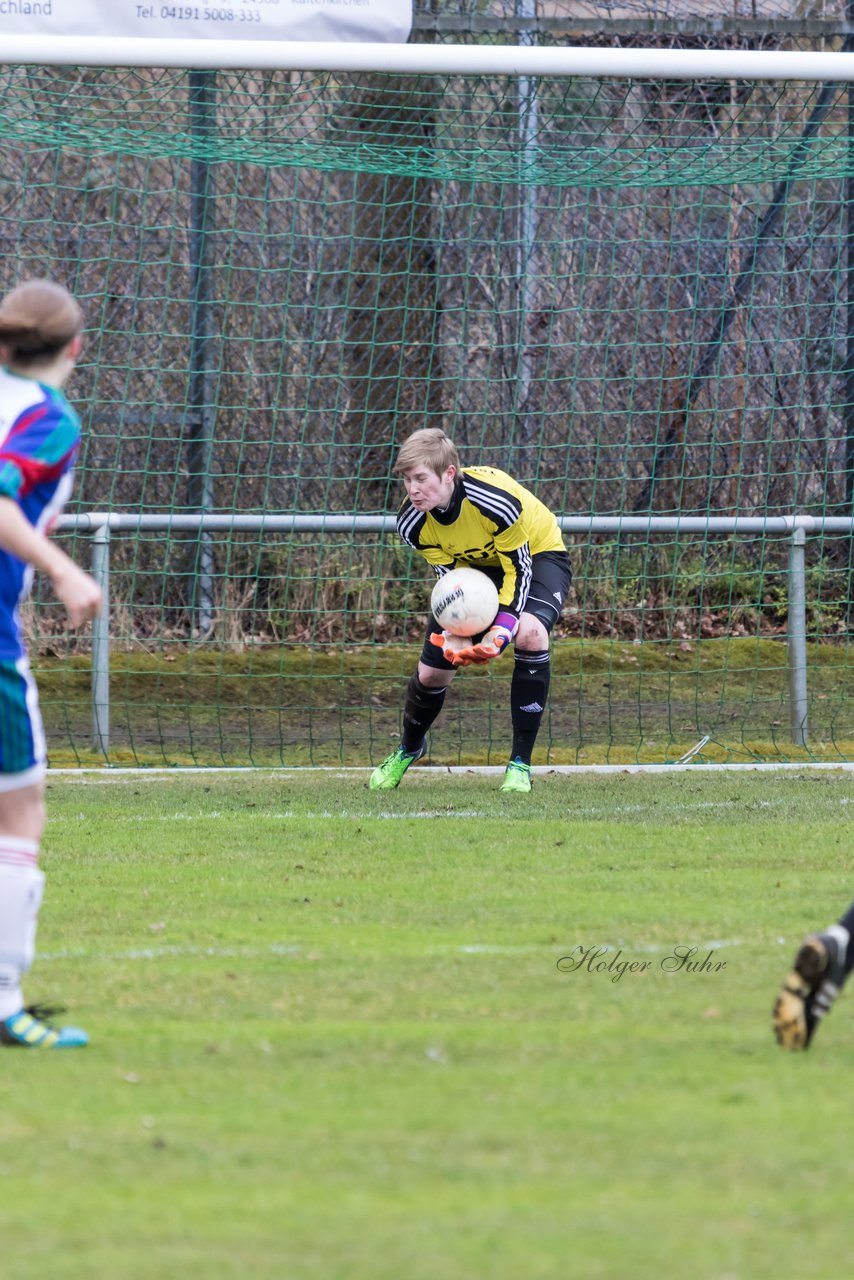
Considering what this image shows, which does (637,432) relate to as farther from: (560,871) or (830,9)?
(560,871)

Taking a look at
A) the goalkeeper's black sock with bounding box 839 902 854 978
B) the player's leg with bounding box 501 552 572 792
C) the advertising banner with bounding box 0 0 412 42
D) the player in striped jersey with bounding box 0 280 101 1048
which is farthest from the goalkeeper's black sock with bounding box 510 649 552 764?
the goalkeeper's black sock with bounding box 839 902 854 978

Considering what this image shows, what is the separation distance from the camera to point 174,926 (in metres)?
4.29

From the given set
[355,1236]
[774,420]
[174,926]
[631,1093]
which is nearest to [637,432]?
[774,420]

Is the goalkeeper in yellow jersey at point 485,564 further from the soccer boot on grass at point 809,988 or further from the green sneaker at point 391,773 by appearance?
the soccer boot on grass at point 809,988

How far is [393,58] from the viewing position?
7.81 meters

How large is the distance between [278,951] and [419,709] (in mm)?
3356

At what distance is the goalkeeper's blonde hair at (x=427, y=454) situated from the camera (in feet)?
21.7

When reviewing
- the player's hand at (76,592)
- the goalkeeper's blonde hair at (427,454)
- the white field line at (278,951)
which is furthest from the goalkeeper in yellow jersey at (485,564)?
the player's hand at (76,592)

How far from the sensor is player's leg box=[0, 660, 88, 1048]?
Answer: 3.23 meters

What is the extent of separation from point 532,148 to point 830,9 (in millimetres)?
4243

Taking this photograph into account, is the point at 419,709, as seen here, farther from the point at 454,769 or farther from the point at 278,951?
the point at 278,951

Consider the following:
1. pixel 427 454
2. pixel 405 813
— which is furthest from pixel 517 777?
pixel 427 454

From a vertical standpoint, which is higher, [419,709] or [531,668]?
[531,668]
